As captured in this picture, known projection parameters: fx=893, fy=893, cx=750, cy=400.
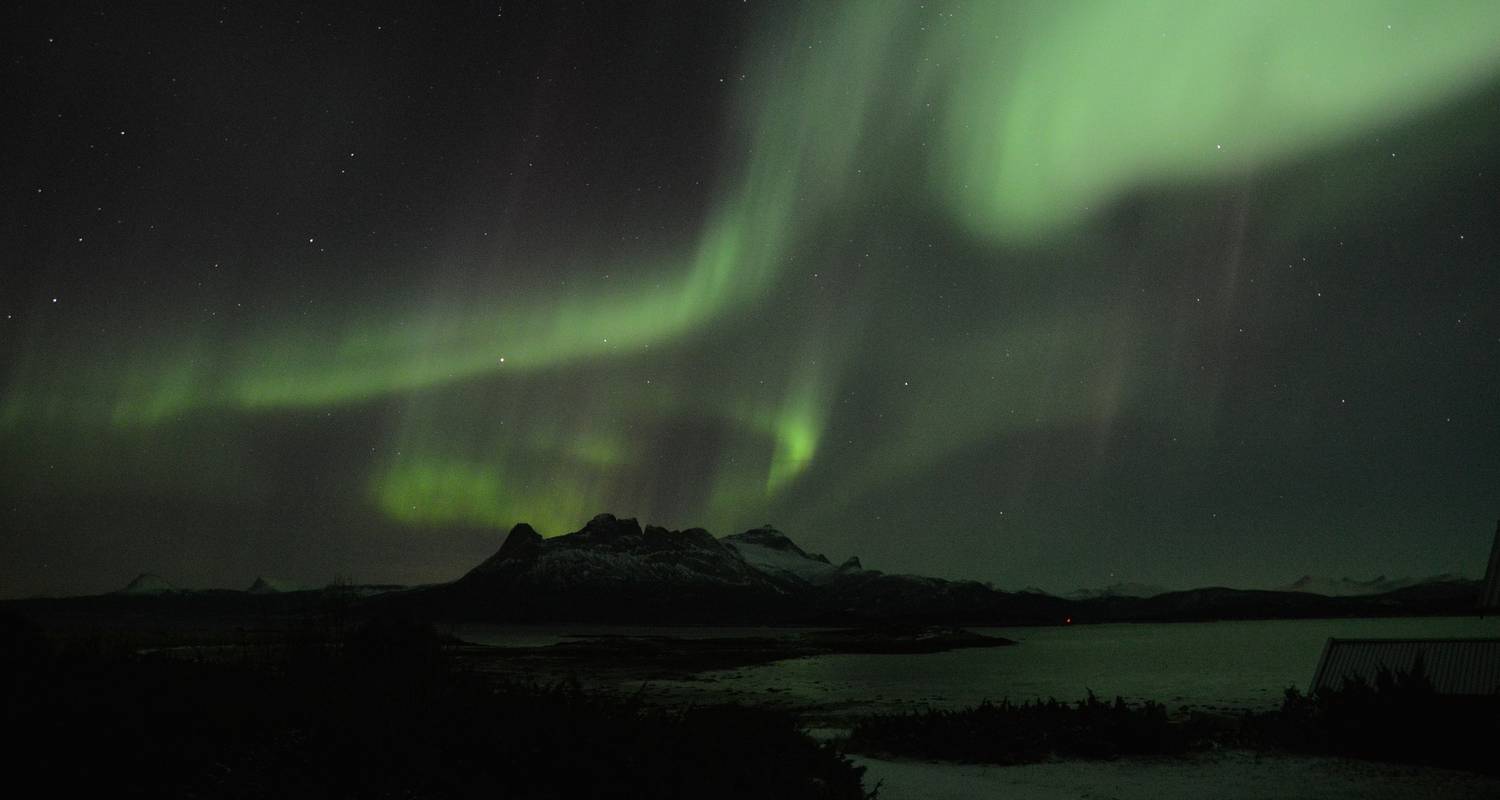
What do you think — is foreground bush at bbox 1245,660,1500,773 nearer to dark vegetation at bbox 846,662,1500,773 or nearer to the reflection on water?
dark vegetation at bbox 846,662,1500,773

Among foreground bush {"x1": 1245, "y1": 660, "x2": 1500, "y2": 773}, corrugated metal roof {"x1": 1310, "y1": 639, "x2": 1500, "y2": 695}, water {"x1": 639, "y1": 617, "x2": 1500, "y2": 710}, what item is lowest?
water {"x1": 639, "y1": 617, "x2": 1500, "y2": 710}

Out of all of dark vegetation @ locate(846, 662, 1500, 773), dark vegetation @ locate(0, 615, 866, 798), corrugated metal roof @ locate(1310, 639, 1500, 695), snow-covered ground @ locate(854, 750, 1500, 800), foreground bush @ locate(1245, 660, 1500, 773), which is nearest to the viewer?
dark vegetation @ locate(0, 615, 866, 798)

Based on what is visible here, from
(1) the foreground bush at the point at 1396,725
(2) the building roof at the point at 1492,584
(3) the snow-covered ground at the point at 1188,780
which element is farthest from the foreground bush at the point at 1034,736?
(2) the building roof at the point at 1492,584

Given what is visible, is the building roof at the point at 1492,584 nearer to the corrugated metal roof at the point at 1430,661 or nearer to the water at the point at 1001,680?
the corrugated metal roof at the point at 1430,661

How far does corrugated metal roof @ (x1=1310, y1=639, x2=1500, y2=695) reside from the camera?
2075 centimetres

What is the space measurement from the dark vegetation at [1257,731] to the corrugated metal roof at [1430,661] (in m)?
0.87

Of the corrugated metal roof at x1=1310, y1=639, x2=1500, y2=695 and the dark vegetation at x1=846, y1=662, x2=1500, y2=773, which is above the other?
the corrugated metal roof at x1=1310, y1=639, x2=1500, y2=695

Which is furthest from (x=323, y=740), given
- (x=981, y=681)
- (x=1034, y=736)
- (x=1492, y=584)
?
(x=981, y=681)

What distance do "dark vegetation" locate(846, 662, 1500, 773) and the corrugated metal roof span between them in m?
0.87

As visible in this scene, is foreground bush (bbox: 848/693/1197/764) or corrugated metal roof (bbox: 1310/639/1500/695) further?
foreground bush (bbox: 848/693/1197/764)

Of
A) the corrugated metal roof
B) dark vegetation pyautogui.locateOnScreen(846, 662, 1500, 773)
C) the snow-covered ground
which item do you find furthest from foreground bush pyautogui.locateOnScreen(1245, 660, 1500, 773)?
the corrugated metal roof

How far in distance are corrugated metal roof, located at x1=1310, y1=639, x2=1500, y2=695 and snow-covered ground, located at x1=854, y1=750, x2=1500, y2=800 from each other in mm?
3674

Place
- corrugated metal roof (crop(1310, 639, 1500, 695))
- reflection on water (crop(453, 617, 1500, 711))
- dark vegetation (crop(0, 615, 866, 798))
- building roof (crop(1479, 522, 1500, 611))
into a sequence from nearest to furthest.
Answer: dark vegetation (crop(0, 615, 866, 798)) < corrugated metal roof (crop(1310, 639, 1500, 695)) < building roof (crop(1479, 522, 1500, 611)) < reflection on water (crop(453, 617, 1500, 711))

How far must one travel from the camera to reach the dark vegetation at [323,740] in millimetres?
7906
